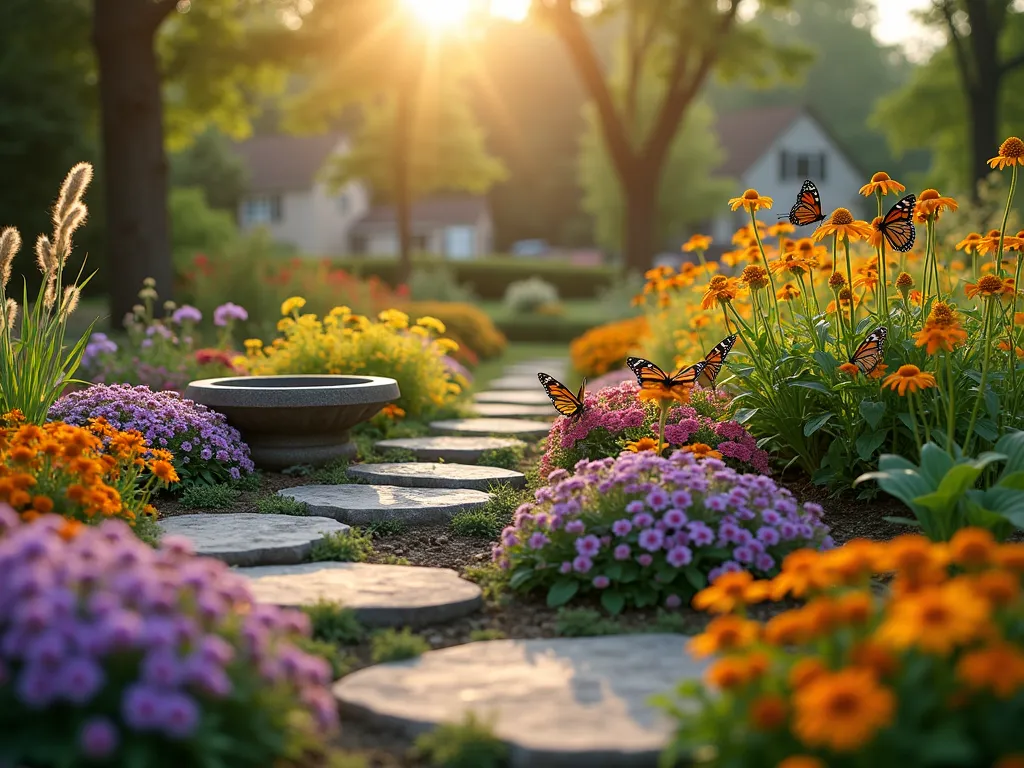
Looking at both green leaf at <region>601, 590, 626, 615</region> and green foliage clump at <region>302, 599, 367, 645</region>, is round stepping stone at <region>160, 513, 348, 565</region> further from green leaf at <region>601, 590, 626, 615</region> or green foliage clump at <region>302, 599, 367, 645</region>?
green leaf at <region>601, 590, 626, 615</region>

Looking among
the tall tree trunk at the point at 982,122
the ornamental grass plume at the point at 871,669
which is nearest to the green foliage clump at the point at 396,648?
the ornamental grass plume at the point at 871,669

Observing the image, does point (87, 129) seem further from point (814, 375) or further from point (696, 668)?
point (696, 668)

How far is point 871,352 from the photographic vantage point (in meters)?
3.95

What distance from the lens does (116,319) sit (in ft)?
32.7

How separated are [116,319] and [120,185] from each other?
1.35 metres

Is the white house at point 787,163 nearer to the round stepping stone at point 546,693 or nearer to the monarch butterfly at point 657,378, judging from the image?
the monarch butterfly at point 657,378

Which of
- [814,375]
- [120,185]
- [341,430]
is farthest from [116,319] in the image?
[814,375]

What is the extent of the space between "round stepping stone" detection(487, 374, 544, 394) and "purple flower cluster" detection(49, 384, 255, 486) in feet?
16.1

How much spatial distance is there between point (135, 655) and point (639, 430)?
10.2ft

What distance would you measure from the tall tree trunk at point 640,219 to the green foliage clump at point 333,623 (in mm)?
13715

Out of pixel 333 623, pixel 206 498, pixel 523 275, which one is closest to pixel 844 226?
pixel 333 623

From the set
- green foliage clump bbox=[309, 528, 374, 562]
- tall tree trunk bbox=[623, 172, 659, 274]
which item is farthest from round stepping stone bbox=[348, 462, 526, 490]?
tall tree trunk bbox=[623, 172, 659, 274]

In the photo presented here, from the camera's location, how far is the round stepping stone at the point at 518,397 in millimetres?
8617

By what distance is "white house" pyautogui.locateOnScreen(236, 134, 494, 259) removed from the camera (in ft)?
136
